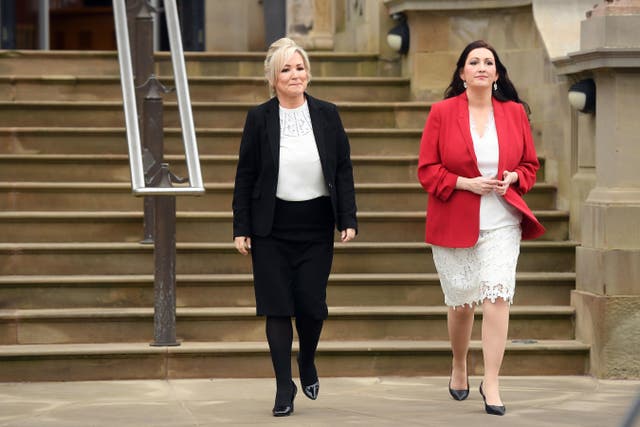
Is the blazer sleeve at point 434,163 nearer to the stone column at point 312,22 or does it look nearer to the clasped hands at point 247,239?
the clasped hands at point 247,239

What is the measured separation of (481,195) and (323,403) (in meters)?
1.25

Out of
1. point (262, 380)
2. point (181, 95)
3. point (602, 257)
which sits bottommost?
point (262, 380)

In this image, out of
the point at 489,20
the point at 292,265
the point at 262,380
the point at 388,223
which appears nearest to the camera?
the point at 292,265

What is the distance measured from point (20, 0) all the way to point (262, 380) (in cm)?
882

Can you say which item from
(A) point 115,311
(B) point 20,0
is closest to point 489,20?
(A) point 115,311

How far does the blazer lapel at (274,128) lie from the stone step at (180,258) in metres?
2.19

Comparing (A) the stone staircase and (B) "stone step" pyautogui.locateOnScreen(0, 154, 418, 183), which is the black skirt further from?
(B) "stone step" pyautogui.locateOnScreen(0, 154, 418, 183)

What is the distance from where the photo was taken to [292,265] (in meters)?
7.68

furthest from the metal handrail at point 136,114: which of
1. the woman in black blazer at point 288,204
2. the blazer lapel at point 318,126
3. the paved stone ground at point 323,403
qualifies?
the blazer lapel at point 318,126

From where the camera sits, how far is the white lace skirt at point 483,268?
25.2 feet

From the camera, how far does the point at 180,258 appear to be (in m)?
9.78

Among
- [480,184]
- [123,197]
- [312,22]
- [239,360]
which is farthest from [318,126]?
[312,22]

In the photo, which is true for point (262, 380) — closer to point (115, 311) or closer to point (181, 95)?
point (115, 311)

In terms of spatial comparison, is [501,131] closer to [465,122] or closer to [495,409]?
[465,122]
